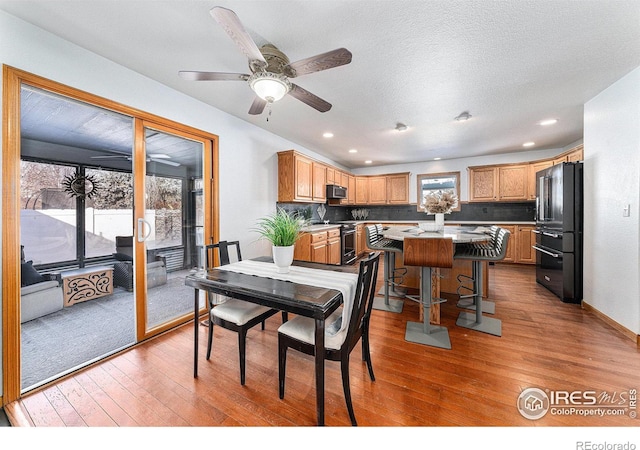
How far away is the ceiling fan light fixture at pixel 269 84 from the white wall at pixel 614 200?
124 inches

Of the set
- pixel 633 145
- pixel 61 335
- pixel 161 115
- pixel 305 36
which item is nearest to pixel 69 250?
pixel 61 335

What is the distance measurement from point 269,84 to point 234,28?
0.49m

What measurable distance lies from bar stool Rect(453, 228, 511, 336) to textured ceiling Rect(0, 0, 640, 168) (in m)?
1.52

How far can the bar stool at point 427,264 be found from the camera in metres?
2.08

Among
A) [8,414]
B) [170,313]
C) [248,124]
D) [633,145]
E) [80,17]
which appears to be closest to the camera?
[8,414]

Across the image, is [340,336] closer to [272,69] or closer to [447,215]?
[272,69]

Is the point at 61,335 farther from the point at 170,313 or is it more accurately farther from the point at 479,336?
the point at 479,336

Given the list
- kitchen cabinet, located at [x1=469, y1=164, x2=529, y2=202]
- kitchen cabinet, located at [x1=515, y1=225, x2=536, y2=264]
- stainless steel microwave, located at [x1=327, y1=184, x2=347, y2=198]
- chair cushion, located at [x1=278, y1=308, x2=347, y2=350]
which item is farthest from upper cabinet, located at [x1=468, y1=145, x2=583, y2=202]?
chair cushion, located at [x1=278, y1=308, x2=347, y2=350]

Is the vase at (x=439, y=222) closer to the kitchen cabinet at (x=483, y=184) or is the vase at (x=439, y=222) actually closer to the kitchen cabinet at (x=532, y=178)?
the kitchen cabinet at (x=483, y=184)

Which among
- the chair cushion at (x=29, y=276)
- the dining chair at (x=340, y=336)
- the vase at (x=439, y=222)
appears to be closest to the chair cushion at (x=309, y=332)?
the dining chair at (x=340, y=336)

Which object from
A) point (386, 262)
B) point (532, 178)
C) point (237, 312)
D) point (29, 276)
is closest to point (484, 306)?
point (386, 262)

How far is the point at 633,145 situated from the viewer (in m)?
2.20

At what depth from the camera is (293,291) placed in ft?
4.65

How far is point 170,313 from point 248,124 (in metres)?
2.63
